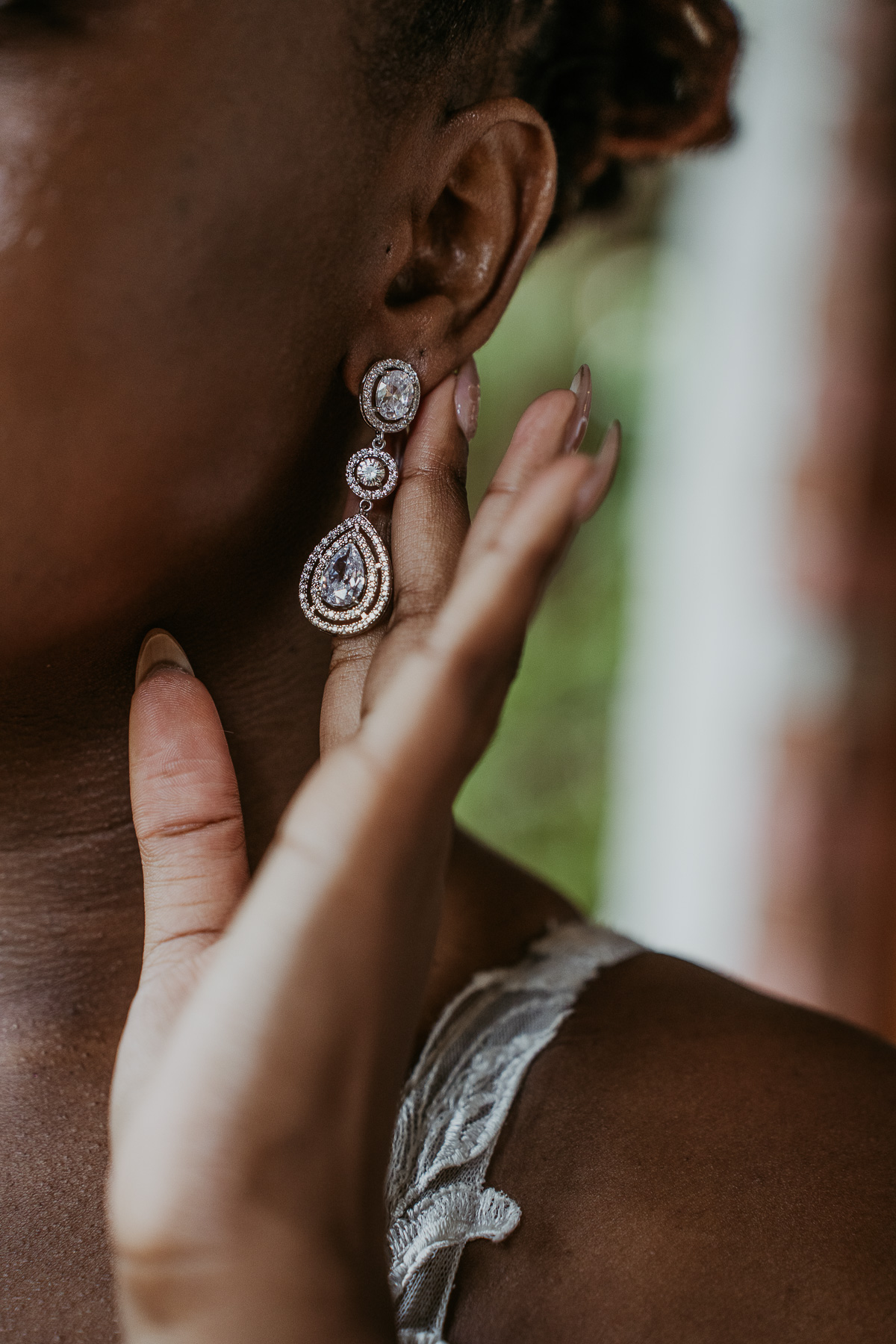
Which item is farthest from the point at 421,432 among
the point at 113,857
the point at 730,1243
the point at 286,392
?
the point at 730,1243

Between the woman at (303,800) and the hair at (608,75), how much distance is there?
30 mm

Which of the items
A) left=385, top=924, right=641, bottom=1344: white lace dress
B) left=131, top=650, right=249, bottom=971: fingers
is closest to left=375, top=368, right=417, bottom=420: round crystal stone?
left=131, top=650, right=249, bottom=971: fingers

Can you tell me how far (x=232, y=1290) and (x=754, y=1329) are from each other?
1.58 feet

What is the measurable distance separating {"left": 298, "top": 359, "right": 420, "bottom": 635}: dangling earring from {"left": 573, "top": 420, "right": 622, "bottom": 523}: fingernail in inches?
9.3

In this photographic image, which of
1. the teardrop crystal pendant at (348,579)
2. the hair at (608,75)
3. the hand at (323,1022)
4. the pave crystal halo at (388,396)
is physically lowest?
the hand at (323,1022)

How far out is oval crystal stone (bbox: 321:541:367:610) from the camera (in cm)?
105

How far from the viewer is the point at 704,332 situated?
10.5 ft

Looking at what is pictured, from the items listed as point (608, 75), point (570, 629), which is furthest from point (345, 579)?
point (570, 629)

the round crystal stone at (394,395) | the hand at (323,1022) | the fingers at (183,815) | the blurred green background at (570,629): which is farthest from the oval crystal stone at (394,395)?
the blurred green background at (570,629)

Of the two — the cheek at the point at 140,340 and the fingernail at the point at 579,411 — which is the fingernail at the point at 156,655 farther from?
the fingernail at the point at 579,411

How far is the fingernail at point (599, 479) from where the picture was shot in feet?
2.72

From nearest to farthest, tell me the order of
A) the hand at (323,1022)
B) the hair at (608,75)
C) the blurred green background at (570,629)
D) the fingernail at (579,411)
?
1. the hand at (323,1022)
2. the fingernail at (579,411)
3. the hair at (608,75)
4. the blurred green background at (570,629)

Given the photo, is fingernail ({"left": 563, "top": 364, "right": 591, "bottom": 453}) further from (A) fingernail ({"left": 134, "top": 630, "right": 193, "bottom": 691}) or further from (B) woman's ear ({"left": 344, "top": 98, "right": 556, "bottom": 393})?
(A) fingernail ({"left": 134, "top": 630, "right": 193, "bottom": 691})

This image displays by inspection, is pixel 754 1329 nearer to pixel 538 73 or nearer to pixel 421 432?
pixel 421 432
